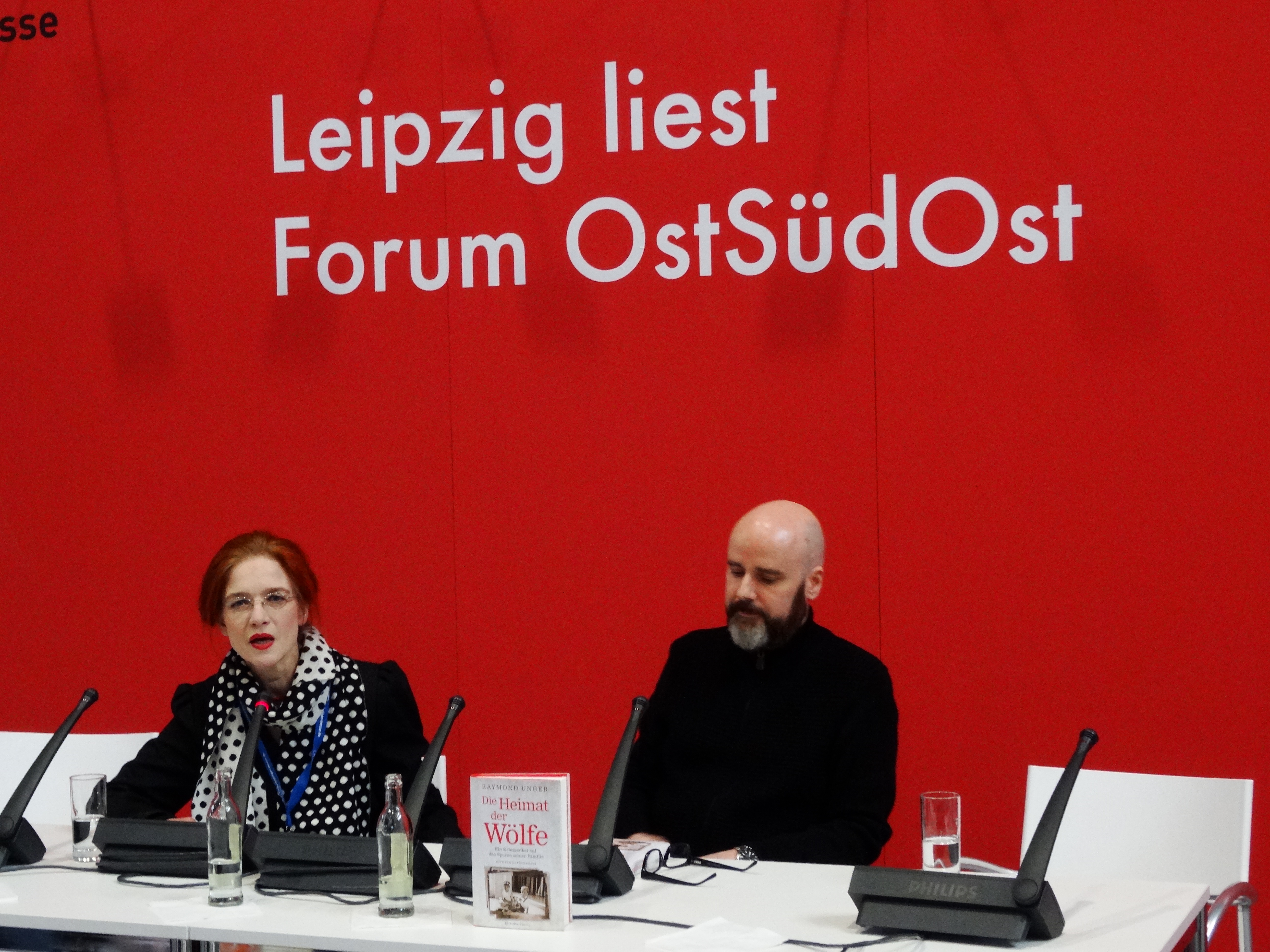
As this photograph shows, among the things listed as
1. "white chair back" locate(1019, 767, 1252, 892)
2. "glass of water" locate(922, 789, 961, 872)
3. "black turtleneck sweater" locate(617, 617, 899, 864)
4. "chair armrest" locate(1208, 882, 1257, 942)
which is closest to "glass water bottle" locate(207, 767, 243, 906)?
"black turtleneck sweater" locate(617, 617, 899, 864)

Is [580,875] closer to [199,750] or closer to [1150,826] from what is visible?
[199,750]

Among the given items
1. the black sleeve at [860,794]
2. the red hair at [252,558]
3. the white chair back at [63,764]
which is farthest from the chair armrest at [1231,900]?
the white chair back at [63,764]

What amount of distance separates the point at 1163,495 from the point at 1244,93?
1.04 metres

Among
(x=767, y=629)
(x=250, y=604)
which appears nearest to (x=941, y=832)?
(x=767, y=629)

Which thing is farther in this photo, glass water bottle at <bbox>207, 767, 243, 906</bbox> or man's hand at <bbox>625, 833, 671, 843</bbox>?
man's hand at <bbox>625, 833, 671, 843</bbox>

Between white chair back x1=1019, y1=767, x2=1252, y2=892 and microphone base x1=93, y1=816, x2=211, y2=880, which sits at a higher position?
microphone base x1=93, y1=816, x2=211, y2=880

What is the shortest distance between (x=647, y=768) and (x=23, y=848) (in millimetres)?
1372

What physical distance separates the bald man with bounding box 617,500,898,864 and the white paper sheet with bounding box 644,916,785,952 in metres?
0.90

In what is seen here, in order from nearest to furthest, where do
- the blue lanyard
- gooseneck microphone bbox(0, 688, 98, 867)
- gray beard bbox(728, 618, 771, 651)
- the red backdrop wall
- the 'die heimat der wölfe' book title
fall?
the 'die heimat der wölfe' book title → gooseneck microphone bbox(0, 688, 98, 867) → the blue lanyard → gray beard bbox(728, 618, 771, 651) → the red backdrop wall

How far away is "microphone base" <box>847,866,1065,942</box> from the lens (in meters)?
2.14

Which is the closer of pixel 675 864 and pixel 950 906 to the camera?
pixel 950 906

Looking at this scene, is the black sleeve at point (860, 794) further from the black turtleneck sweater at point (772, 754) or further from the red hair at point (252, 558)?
the red hair at point (252, 558)

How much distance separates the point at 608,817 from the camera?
8.02 feet

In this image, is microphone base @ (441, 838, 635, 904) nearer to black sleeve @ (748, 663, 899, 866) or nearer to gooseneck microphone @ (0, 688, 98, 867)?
black sleeve @ (748, 663, 899, 866)
